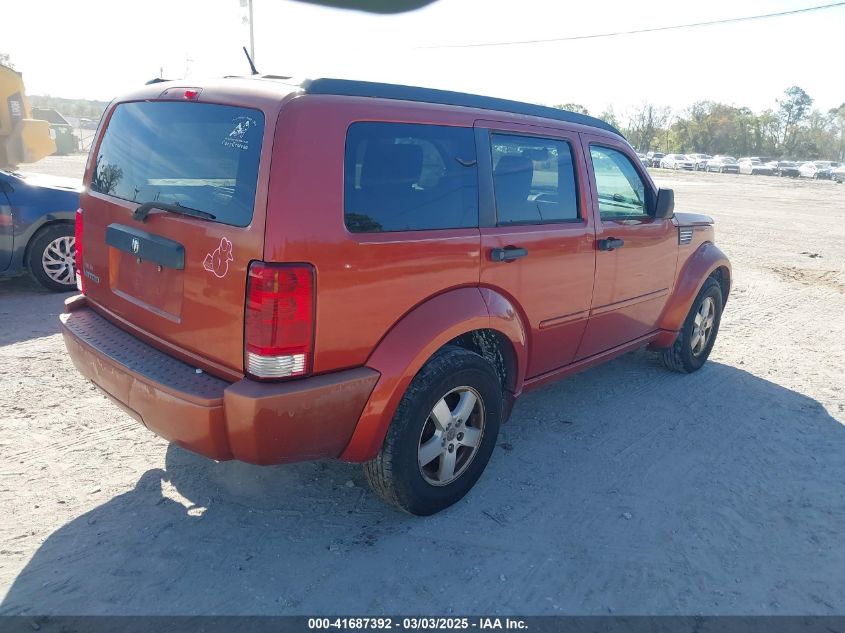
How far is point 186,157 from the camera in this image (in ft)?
9.12

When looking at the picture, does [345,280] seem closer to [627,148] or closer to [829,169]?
[627,148]

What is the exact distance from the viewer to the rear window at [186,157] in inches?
99.3

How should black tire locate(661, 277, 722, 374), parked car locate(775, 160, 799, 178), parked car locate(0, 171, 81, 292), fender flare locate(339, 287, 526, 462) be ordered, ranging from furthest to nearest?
parked car locate(775, 160, 799, 178)
parked car locate(0, 171, 81, 292)
black tire locate(661, 277, 722, 374)
fender flare locate(339, 287, 526, 462)

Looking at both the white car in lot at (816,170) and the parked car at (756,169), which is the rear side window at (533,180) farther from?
the parked car at (756,169)

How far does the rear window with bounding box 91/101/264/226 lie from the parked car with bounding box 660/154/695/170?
212 feet

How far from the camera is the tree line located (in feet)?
281

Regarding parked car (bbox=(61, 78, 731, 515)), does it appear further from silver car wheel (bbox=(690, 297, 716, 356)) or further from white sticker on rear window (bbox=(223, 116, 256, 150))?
silver car wheel (bbox=(690, 297, 716, 356))

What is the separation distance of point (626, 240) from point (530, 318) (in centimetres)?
113

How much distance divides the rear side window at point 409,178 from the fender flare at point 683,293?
255cm

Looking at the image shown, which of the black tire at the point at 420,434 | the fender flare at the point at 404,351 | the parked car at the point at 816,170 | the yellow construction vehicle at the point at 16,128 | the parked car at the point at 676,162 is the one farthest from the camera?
the parked car at the point at 676,162

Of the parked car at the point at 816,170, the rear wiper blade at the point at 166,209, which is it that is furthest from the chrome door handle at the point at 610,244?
the parked car at the point at 816,170

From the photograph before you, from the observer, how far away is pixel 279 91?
254cm

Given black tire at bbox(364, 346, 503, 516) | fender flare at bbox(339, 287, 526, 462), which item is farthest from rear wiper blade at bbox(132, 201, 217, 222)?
black tire at bbox(364, 346, 503, 516)

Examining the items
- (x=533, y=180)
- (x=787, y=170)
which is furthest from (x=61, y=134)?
(x=787, y=170)
